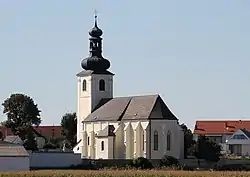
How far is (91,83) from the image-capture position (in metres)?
117

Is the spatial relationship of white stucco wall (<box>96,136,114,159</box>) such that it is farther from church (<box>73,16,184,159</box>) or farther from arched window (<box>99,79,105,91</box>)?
arched window (<box>99,79,105,91</box>)

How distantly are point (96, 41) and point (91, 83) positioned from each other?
540cm

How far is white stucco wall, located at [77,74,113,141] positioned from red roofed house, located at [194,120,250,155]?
29839 mm

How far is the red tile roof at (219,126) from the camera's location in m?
152

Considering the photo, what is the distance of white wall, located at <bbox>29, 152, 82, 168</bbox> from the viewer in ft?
317

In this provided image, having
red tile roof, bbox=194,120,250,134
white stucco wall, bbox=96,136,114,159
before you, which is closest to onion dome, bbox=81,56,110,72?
white stucco wall, bbox=96,136,114,159

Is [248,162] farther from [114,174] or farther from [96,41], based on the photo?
[114,174]

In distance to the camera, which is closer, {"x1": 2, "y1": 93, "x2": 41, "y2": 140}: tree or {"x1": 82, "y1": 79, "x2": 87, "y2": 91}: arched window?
{"x1": 82, "y1": 79, "x2": 87, "y2": 91}: arched window

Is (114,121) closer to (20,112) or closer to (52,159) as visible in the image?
(52,159)

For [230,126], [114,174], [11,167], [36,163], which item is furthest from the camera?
[230,126]

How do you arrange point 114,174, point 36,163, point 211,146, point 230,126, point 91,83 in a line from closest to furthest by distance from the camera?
point 114,174
point 36,163
point 211,146
point 91,83
point 230,126

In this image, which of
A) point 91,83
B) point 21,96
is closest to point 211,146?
point 91,83

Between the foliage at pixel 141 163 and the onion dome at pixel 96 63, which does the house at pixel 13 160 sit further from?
the onion dome at pixel 96 63

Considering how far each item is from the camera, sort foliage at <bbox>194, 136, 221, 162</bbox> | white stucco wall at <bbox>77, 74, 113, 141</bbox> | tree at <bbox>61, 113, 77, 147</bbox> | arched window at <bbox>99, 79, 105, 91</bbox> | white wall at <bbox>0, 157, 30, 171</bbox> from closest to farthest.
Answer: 1. white wall at <bbox>0, 157, 30, 171</bbox>
2. foliage at <bbox>194, 136, 221, 162</bbox>
3. white stucco wall at <bbox>77, 74, 113, 141</bbox>
4. arched window at <bbox>99, 79, 105, 91</bbox>
5. tree at <bbox>61, 113, 77, 147</bbox>
